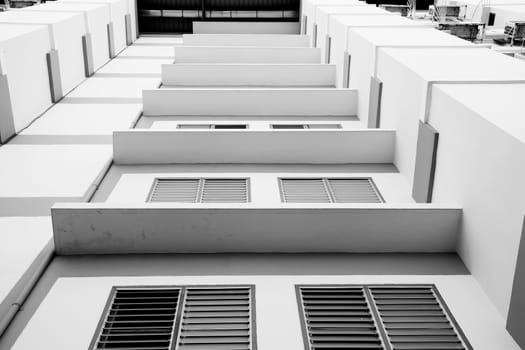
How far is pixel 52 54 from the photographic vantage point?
24.7ft

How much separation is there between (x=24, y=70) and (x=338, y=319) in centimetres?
534

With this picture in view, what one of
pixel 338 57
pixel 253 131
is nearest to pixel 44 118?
pixel 253 131

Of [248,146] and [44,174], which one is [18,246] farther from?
[248,146]

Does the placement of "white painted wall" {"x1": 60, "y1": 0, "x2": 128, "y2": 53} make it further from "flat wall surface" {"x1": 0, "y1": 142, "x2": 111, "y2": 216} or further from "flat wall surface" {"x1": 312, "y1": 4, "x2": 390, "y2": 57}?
"flat wall surface" {"x1": 0, "y1": 142, "x2": 111, "y2": 216}

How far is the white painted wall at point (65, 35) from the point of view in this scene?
7836 millimetres

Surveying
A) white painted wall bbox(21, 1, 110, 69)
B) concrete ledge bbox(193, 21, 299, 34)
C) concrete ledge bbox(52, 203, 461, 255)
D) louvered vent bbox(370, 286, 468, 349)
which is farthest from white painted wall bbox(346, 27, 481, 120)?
concrete ledge bbox(193, 21, 299, 34)

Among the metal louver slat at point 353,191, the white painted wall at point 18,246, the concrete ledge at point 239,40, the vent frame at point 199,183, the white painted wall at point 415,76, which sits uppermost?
the white painted wall at point 415,76

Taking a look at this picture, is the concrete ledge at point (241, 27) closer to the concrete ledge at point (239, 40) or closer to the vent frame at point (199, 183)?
the concrete ledge at point (239, 40)

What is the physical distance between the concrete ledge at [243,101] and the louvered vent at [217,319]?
377cm

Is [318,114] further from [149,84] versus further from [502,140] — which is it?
[502,140]

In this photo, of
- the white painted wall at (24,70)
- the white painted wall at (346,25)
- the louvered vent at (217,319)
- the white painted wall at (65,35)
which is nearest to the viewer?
the louvered vent at (217,319)

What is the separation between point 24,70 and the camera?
6.74 meters

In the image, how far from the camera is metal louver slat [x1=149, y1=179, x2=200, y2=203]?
4586 mm

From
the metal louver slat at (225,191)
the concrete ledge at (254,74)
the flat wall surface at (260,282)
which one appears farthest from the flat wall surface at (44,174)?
the concrete ledge at (254,74)
